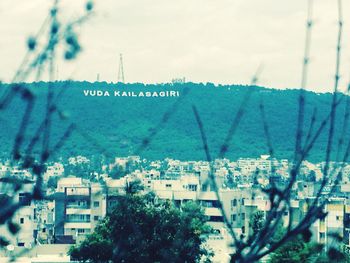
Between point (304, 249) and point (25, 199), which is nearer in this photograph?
point (25, 199)

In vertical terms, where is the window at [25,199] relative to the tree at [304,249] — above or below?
above

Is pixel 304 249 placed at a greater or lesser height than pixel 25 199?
lesser

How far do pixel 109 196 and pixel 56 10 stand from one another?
308 mm

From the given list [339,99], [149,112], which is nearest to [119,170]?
[339,99]

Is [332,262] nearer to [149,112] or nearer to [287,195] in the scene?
[287,195]

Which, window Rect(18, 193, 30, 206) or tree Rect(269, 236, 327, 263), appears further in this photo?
tree Rect(269, 236, 327, 263)

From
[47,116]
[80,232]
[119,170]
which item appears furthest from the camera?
[80,232]

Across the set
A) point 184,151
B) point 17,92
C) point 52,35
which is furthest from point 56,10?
point 184,151

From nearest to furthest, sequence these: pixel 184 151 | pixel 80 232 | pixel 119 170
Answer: pixel 119 170 < pixel 80 232 < pixel 184 151

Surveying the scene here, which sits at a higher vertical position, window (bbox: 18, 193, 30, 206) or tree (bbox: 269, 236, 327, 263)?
window (bbox: 18, 193, 30, 206)

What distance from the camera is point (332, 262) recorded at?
1.41 meters

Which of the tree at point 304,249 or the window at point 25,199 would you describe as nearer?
the window at point 25,199

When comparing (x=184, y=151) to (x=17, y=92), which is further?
(x=184, y=151)

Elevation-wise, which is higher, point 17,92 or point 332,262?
point 17,92
